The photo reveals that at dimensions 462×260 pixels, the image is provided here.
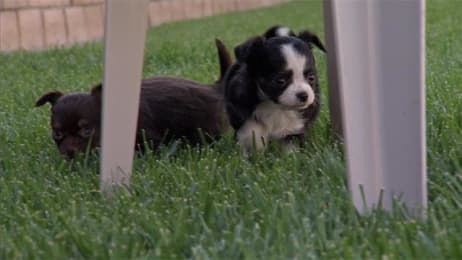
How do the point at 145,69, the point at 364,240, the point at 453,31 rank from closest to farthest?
the point at 364,240
the point at 145,69
the point at 453,31

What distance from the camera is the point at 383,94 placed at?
6.46 ft

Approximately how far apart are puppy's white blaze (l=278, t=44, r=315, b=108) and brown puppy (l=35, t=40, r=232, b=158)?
41 cm

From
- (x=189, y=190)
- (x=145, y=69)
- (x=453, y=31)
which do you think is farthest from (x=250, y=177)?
(x=453, y=31)

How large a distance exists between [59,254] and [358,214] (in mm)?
690

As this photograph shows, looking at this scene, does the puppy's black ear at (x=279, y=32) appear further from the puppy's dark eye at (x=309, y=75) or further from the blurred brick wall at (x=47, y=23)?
the blurred brick wall at (x=47, y=23)

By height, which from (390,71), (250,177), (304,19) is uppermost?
(390,71)

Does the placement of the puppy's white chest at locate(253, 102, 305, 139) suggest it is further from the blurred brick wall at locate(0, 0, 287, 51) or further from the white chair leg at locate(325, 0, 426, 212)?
the blurred brick wall at locate(0, 0, 287, 51)

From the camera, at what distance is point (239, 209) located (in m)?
2.26

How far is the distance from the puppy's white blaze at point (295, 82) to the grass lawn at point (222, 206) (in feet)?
0.56

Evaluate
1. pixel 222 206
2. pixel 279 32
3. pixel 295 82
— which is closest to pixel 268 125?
pixel 295 82

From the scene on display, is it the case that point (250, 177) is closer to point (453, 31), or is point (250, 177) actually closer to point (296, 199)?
point (296, 199)

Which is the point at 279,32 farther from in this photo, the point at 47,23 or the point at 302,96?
A: the point at 47,23

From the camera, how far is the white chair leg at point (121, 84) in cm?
245

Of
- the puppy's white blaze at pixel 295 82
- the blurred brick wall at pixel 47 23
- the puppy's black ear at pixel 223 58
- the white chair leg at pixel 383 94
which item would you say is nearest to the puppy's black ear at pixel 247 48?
the puppy's white blaze at pixel 295 82
